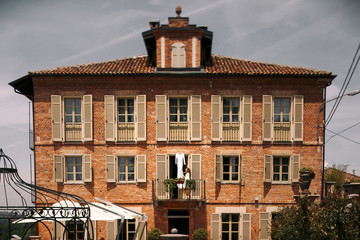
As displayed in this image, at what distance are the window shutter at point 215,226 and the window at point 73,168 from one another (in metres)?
7.23

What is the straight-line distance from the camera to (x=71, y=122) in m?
17.9

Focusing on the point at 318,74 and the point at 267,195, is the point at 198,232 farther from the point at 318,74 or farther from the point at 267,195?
the point at 318,74

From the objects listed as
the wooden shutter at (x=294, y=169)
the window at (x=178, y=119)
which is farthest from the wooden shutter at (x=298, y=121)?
the window at (x=178, y=119)

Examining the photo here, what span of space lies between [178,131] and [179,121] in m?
0.53

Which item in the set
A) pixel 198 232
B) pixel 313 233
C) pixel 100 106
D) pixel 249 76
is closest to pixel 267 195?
pixel 198 232

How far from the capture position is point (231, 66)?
60.9 ft

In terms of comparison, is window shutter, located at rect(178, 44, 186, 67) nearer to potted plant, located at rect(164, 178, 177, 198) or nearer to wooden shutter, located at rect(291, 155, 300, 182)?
potted plant, located at rect(164, 178, 177, 198)

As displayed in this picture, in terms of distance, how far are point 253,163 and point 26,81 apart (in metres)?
12.8

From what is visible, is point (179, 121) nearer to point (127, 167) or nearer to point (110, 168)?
point (127, 167)

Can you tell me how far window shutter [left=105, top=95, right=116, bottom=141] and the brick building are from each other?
2.0 inches

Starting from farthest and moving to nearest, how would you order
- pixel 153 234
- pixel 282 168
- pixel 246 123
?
pixel 282 168
pixel 246 123
pixel 153 234

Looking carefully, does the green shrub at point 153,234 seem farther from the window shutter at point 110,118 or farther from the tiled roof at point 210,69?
the tiled roof at point 210,69

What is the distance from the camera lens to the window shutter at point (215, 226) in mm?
17375

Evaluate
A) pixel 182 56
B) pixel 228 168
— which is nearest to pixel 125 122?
pixel 182 56
